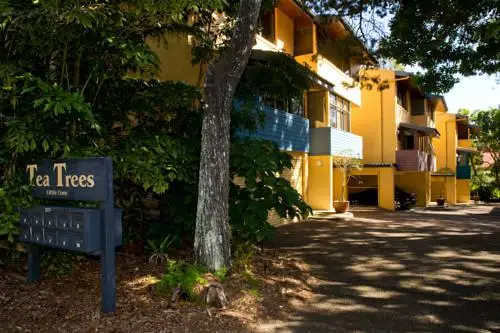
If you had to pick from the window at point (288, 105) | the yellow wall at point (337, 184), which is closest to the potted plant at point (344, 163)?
the window at point (288, 105)

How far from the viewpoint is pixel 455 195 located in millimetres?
37125

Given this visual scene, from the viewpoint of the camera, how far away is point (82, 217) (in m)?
4.85

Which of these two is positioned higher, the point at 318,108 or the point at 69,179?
the point at 318,108

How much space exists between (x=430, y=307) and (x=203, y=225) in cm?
331

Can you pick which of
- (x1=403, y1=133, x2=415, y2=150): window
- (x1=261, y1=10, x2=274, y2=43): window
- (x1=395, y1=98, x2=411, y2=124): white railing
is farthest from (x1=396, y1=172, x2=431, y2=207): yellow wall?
(x1=261, y1=10, x2=274, y2=43): window

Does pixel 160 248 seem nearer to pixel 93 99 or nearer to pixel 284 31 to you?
pixel 93 99

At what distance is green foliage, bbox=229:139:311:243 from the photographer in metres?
6.86

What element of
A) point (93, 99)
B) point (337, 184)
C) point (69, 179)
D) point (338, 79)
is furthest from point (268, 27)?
point (69, 179)

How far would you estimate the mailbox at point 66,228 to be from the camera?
4820 millimetres

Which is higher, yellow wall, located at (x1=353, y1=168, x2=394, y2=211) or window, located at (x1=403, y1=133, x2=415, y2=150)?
window, located at (x1=403, y1=133, x2=415, y2=150)

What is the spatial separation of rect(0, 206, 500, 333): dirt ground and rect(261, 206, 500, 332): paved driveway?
0.05ft

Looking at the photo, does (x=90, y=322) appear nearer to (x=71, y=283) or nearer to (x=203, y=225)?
(x=71, y=283)

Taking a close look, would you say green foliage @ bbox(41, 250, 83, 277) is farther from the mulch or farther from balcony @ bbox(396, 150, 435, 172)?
balcony @ bbox(396, 150, 435, 172)

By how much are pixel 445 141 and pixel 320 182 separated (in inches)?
928
